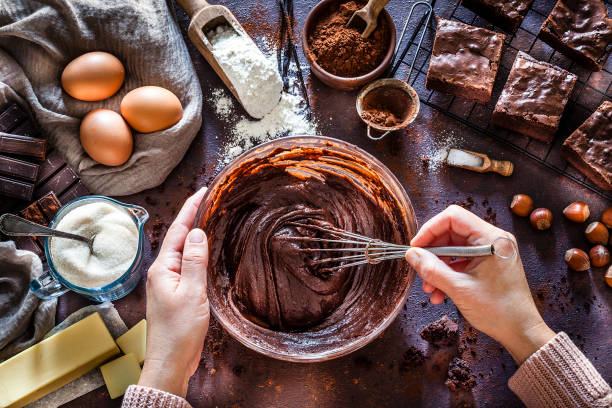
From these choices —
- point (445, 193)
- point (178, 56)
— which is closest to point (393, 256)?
point (445, 193)

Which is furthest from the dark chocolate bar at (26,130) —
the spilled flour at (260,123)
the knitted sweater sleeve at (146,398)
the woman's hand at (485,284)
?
the woman's hand at (485,284)

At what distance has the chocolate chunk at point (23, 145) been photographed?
193 cm

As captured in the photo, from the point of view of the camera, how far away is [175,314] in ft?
5.24

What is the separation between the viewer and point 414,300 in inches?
79.3

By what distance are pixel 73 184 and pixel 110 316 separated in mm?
543

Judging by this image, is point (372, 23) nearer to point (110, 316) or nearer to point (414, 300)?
point (414, 300)

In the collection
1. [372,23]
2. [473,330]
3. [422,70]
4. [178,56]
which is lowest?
[473,330]

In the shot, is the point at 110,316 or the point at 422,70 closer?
the point at 110,316

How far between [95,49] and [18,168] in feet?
1.85

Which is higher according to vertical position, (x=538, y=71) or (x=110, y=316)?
(x=538, y=71)

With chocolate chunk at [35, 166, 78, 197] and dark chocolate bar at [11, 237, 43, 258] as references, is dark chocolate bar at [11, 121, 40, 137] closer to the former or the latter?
chocolate chunk at [35, 166, 78, 197]

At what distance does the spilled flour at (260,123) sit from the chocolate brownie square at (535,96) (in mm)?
801

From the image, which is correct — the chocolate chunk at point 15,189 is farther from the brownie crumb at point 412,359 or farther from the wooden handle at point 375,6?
the brownie crumb at point 412,359

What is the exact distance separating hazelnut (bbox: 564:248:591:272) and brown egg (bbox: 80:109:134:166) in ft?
5.97
